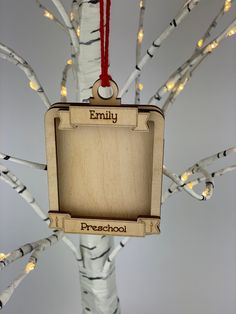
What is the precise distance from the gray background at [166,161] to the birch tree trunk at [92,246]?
0.45 m

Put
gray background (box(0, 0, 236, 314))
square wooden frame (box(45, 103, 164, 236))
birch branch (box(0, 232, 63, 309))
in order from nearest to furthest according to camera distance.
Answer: square wooden frame (box(45, 103, 164, 236)) → birch branch (box(0, 232, 63, 309)) → gray background (box(0, 0, 236, 314))

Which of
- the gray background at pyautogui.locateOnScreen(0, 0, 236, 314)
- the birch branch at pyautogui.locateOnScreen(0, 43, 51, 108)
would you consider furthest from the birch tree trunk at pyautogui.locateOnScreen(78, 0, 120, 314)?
the gray background at pyautogui.locateOnScreen(0, 0, 236, 314)

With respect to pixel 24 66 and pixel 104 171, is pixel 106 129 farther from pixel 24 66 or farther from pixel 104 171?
pixel 24 66

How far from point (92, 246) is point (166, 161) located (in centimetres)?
55

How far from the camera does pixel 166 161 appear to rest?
150cm

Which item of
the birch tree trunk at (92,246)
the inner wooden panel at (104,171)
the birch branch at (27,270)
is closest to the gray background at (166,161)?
the birch tree trunk at (92,246)

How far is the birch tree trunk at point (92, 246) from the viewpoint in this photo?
920mm

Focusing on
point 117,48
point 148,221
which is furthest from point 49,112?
point 117,48

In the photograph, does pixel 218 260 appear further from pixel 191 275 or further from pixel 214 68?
pixel 214 68

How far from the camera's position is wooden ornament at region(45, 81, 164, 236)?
2.19 ft

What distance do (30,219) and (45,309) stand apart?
0.35 metres

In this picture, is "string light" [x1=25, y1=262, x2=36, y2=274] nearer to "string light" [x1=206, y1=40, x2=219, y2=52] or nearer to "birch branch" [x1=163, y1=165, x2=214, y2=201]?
"birch branch" [x1=163, y1=165, x2=214, y2=201]

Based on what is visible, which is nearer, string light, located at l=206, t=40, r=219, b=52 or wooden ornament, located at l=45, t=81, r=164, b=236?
wooden ornament, located at l=45, t=81, r=164, b=236

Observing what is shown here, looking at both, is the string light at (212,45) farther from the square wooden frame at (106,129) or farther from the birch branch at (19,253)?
the birch branch at (19,253)
